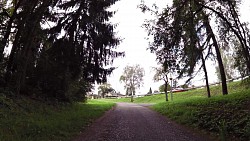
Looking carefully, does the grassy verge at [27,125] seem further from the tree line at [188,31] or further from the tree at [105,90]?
the tree at [105,90]

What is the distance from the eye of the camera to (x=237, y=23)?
13.3 m

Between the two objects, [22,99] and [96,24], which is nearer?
[22,99]

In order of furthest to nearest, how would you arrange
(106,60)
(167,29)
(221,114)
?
(106,60), (167,29), (221,114)

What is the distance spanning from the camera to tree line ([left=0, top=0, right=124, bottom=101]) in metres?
14.4

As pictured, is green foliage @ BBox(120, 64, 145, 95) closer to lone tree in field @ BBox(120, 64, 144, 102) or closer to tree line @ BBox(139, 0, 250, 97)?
lone tree in field @ BBox(120, 64, 144, 102)

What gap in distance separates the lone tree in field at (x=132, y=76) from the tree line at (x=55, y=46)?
5715 cm

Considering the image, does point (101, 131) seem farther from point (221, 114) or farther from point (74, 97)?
point (74, 97)

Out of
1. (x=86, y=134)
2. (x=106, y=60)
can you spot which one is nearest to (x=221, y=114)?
(x=86, y=134)

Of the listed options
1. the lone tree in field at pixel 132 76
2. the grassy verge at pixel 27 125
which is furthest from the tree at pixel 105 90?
the grassy verge at pixel 27 125

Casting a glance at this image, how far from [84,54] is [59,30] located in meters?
2.12

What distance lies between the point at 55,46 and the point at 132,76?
59.7m

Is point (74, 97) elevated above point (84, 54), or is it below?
below

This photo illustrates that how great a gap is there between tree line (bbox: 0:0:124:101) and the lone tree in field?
57.2 meters

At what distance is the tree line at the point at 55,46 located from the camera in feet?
47.2
